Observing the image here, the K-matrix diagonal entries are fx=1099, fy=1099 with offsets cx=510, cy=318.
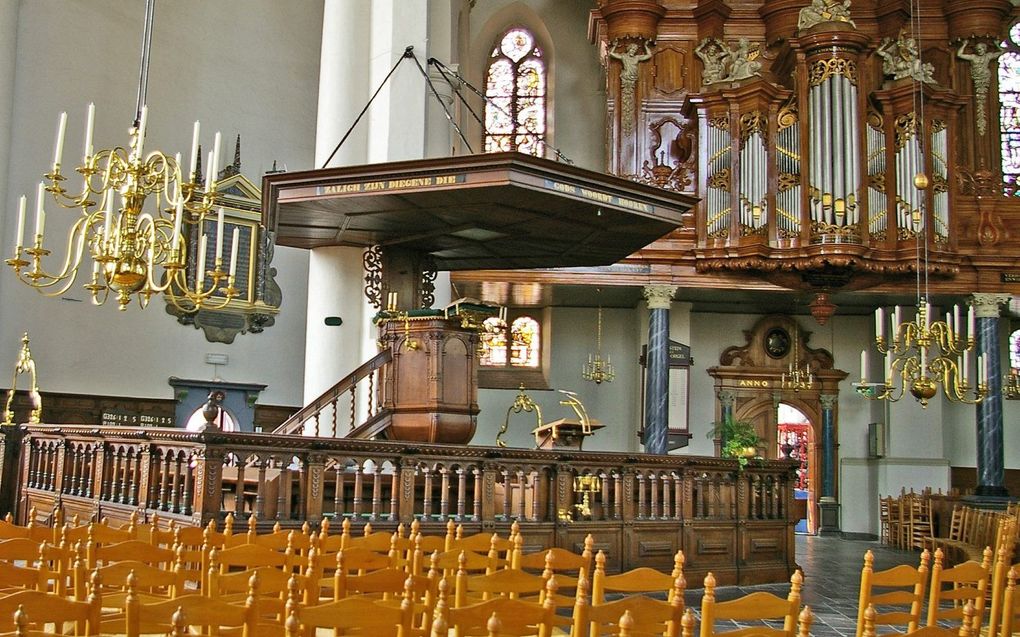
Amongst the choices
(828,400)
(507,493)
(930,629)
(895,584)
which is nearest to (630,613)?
(930,629)

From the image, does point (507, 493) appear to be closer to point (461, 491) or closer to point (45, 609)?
point (461, 491)

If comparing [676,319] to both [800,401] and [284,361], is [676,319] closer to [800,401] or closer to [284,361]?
[800,401]

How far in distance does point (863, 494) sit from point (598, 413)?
5.37 metres

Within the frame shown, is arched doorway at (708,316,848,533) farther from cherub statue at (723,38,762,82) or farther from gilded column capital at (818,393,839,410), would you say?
cherub statue at (723,38,762,82)

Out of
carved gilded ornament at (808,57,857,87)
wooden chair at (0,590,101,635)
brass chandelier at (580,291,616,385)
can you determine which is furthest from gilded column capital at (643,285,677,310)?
wooden chair at (0,590,101,635)

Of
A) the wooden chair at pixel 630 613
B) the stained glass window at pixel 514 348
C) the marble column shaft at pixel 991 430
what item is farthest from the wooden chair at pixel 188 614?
the stained glass window at pixel 514 348

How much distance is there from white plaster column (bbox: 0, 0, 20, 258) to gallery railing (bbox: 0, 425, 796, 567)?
17.2 feet

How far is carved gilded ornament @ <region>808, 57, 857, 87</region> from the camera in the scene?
18.2m

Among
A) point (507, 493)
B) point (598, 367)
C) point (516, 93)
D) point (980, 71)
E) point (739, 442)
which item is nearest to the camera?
point (507, 493)

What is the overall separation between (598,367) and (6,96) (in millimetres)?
11384

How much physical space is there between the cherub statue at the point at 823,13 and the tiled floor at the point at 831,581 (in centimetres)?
877

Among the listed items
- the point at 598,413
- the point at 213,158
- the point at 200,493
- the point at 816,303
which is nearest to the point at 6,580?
the point at 200,493

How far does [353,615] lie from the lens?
363 centimetres

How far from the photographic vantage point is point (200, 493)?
28.2 feet
